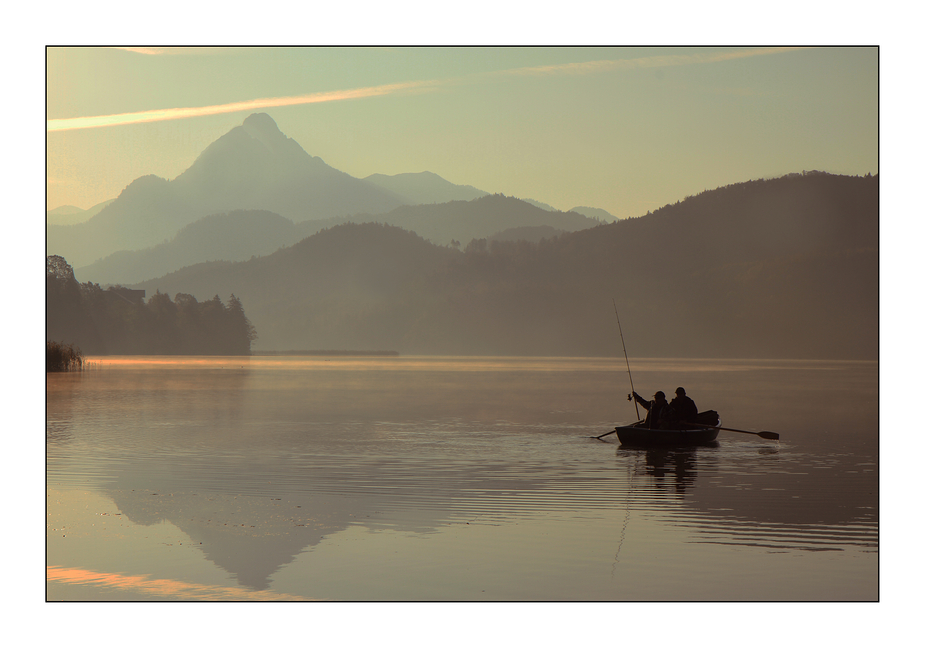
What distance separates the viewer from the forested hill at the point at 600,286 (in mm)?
140125

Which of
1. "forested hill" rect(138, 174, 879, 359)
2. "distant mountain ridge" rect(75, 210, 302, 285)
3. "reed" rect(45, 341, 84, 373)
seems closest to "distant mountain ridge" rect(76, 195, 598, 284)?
"distant mountain ridge" rect(75, 210, 302, 285)

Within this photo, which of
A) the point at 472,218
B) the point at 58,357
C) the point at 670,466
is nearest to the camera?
the point at 670,466

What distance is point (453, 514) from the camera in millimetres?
12367

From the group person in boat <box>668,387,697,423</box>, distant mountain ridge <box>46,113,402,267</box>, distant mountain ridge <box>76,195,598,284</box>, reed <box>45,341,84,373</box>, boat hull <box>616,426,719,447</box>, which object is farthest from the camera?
distant mountain ridge <box>76,195,598,284</box>

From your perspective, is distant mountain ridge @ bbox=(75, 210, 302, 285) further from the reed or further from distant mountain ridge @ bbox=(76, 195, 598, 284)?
the reed

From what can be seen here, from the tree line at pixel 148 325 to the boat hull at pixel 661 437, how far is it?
274 feet

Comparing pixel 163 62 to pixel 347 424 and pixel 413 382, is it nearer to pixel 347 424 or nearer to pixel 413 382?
pixel 347 424

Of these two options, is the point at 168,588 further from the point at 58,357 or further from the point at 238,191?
the point at 238,191

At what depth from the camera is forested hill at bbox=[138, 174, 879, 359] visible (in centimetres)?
14012

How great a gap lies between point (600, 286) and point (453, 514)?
157 metres

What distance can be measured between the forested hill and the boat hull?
104745mm

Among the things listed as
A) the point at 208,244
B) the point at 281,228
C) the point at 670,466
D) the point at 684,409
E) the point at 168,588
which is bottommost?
the point at 670,466

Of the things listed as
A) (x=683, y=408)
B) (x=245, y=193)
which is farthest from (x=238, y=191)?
(x=683, y=408)

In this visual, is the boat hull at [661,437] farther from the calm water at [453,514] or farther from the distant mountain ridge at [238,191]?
the distant mountain ridge at [238,191]
